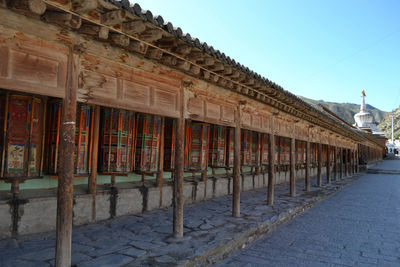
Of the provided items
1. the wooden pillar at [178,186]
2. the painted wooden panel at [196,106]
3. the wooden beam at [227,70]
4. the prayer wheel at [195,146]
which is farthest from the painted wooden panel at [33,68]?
the prayer wheel at [195,146]

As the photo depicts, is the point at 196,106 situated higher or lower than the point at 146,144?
higher

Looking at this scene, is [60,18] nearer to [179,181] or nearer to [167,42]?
[167,42]

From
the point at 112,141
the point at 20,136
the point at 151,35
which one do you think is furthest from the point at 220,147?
the point at 151,35

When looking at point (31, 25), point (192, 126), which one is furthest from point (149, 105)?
point (192, 126)

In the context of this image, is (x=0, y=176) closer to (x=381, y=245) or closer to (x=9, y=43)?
(x=9, y=43)

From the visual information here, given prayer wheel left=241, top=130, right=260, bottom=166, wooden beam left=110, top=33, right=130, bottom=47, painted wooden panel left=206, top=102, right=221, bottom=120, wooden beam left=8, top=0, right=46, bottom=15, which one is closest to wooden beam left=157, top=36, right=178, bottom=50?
wooden beam left=110, top=33, right=130, bottom=47

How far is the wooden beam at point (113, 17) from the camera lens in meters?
3.21

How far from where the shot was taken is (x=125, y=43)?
3771 millimetres

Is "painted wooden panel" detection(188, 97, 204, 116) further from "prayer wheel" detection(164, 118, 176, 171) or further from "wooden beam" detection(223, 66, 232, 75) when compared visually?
"prayer wheel" detection(164, 118, 176, 171)

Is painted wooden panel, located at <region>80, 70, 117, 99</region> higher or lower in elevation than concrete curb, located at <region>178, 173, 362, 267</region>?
higher

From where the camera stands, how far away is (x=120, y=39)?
370cm

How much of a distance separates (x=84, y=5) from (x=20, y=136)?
10.2 feet

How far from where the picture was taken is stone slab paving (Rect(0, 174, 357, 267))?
4.12 metres

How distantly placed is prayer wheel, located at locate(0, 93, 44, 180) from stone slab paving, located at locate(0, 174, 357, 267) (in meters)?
1.19
